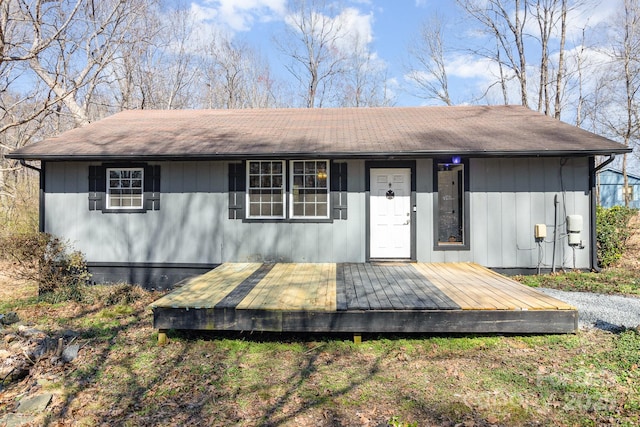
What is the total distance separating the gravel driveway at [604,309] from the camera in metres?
4.16

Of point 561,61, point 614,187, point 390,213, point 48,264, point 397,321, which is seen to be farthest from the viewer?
point 614,187

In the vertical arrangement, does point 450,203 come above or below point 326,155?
below

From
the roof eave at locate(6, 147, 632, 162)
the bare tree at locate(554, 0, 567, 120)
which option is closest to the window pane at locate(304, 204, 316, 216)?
the roof eave at locate(6, 147, 632, 162)

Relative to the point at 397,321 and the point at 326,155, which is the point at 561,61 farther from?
the point at 397,321

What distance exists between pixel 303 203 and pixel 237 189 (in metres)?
1.27

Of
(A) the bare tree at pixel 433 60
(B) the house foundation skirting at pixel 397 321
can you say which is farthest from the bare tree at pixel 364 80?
(B) the house foundation skirting at pixel 397 321

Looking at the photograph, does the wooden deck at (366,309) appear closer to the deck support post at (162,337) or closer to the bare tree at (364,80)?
the deck support post at (162,337)

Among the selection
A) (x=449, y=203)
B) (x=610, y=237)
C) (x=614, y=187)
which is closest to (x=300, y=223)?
(x=449, y=203)

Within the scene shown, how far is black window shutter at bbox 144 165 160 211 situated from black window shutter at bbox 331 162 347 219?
3307 millimetres

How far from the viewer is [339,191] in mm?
6352

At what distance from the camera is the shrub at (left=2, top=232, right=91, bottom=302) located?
5.51 metres

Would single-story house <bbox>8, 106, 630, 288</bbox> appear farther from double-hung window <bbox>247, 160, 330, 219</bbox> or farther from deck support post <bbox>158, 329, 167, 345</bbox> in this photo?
deck support post <bbox>158, 329, 167, 345</bbox>

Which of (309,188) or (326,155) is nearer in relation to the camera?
(326,155)

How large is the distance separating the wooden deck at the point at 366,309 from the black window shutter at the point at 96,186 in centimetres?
324
